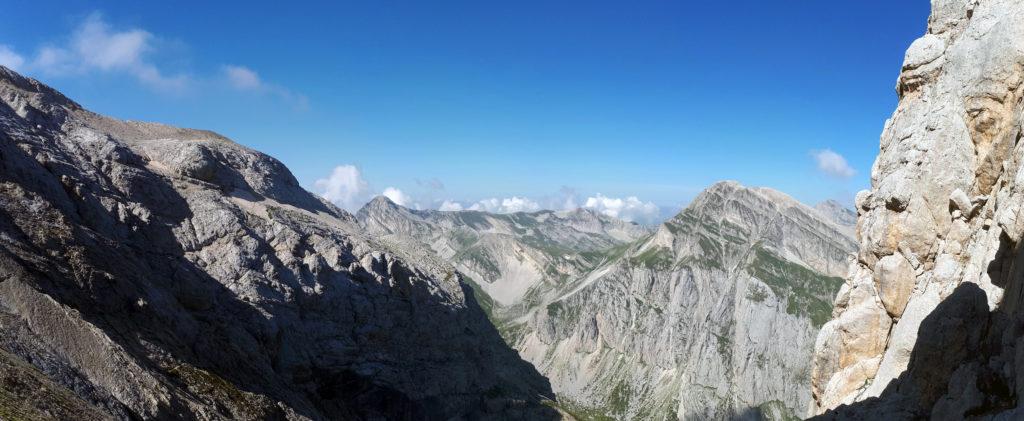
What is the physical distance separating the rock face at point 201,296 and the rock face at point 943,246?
39581 millimetres

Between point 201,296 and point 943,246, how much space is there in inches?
2466

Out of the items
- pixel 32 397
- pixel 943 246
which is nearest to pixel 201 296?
pixel 32 397

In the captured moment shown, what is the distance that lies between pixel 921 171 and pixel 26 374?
5252 cm

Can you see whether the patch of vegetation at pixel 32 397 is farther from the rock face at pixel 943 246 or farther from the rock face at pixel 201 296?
the rock face at pixel 943 246

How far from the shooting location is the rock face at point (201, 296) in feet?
103

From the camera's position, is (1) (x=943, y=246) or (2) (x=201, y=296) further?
(2) (x=201, y=296)

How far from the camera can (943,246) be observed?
1390 inches

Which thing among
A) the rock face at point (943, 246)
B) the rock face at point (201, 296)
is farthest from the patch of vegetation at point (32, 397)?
the rock face at point (943, 246)

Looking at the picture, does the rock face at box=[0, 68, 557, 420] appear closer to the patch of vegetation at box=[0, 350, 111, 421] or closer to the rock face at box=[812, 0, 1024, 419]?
the patch of vegetation at box=[0, 350, 111, 421]

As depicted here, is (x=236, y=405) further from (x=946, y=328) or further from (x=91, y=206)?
(x=946, y=328)

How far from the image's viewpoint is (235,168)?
9275 centimetres

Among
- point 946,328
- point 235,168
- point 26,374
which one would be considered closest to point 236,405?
point 26,374

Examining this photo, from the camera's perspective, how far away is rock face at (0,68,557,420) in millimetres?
31422

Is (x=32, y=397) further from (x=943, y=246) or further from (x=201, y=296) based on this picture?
(x=943, y=246)
